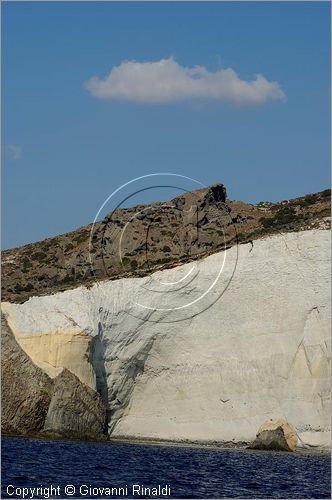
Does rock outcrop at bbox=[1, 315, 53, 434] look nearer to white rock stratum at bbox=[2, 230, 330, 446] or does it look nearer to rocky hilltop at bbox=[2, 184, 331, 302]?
white rock stratum at bbox=[2, 230, 330, 446]

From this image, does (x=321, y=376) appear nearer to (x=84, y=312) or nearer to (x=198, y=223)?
(x=84, y=312)

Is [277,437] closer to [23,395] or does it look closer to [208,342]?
[208,342]

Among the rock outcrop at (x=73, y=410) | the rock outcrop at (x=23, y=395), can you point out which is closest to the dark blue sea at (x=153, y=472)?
the rock outcrop at (x=73, y=410)

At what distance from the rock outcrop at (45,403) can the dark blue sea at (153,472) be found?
7.49ft

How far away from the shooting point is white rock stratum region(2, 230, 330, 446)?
152 feet

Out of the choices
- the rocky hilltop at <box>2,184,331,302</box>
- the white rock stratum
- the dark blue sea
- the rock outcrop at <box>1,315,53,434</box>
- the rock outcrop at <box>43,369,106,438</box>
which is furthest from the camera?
the rocky hilltop at <box>2,184,331,302</box>

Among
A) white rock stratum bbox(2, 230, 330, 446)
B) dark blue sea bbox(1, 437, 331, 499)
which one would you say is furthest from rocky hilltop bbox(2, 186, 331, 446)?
dark blue sea bbox(1, 437, 331, 499)

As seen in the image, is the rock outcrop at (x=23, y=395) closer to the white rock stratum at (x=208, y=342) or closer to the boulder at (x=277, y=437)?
the white rock stratum at (x=208, y=342)

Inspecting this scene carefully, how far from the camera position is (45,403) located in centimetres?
4797

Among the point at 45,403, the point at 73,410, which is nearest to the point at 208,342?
the point at 73,410

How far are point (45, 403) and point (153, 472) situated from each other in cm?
1455

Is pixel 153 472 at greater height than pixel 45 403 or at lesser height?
lesser

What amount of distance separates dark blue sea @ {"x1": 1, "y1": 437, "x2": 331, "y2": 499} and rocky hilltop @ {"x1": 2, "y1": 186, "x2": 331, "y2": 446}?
269 cm

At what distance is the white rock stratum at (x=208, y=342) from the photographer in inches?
1821
